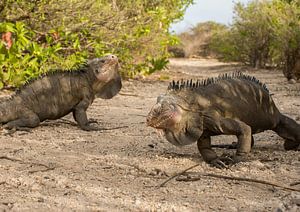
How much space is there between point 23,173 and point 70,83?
2.84 m

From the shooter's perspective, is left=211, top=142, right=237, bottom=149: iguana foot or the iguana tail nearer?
the iguana tail

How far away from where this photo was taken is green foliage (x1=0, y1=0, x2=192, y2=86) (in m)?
8.51

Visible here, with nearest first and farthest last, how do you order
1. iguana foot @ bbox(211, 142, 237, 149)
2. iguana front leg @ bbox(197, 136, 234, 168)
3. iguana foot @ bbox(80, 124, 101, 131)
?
iguana front leg @ bbox(197, 136, 234, 168) → iguana foot @ bbox(211, 142, 237, 149) → iguana foot @ bbox(80, 124, 101, 131)

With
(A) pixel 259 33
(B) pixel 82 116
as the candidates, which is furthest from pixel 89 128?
(A) pixel 259 33

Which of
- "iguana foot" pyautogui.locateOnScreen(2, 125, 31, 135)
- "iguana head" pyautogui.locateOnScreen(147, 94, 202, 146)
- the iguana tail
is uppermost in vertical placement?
"iguana head" pyautogui.locateOnScreen(147, 94, 202, 146)

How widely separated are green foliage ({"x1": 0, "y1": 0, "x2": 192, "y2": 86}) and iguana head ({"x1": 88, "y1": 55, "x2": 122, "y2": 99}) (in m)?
1.77

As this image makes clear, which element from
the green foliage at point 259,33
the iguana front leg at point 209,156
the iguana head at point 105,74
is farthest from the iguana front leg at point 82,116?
the green foliage at point 259,33

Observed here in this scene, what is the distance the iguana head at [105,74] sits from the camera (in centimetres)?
670

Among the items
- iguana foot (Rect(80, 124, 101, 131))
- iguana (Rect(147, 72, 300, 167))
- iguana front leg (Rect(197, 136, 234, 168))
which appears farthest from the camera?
iguana foot (Rect(80, 124, 101, 131))

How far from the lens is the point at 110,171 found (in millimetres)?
4004

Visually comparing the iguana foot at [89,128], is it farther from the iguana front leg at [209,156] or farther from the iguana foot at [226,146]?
the iguana front leg at [209,156]

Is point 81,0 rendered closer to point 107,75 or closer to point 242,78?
point 107,75

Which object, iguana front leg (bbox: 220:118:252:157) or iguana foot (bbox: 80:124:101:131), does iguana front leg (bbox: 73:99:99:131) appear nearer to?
iguana foot (bbox: 80:124:101:131)

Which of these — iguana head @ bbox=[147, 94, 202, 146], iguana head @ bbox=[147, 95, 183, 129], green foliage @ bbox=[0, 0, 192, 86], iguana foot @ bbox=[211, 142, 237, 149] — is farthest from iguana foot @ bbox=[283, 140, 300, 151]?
green foliage @ bbox=[0, 0, 192, 86]
